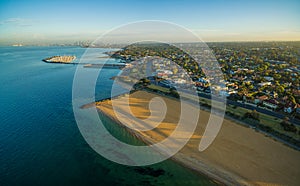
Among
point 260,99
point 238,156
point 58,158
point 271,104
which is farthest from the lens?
point 260,99

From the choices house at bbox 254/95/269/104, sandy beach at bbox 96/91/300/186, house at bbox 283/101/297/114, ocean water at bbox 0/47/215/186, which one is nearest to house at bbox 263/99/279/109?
house at bbox 254/95/269/104

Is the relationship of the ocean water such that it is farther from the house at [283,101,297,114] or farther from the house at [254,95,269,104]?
the house at [254,95,269,104]

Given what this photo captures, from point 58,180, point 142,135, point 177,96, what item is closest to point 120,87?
point 177,96

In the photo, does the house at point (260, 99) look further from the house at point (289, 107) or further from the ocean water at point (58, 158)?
the ocean water at point (58, 158)

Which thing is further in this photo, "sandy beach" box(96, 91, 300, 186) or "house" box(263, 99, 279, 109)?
"house" box(263, 99, 279, 109)

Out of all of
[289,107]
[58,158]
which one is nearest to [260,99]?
[289,107]

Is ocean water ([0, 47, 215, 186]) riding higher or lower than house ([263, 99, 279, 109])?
lower

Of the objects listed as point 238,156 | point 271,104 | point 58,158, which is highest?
point 271,104

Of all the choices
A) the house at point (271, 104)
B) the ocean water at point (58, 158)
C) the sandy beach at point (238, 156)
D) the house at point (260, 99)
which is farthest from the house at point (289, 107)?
the ocean water at point (58, 158)

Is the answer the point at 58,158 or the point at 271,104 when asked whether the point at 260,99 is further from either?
the point at 58,158
